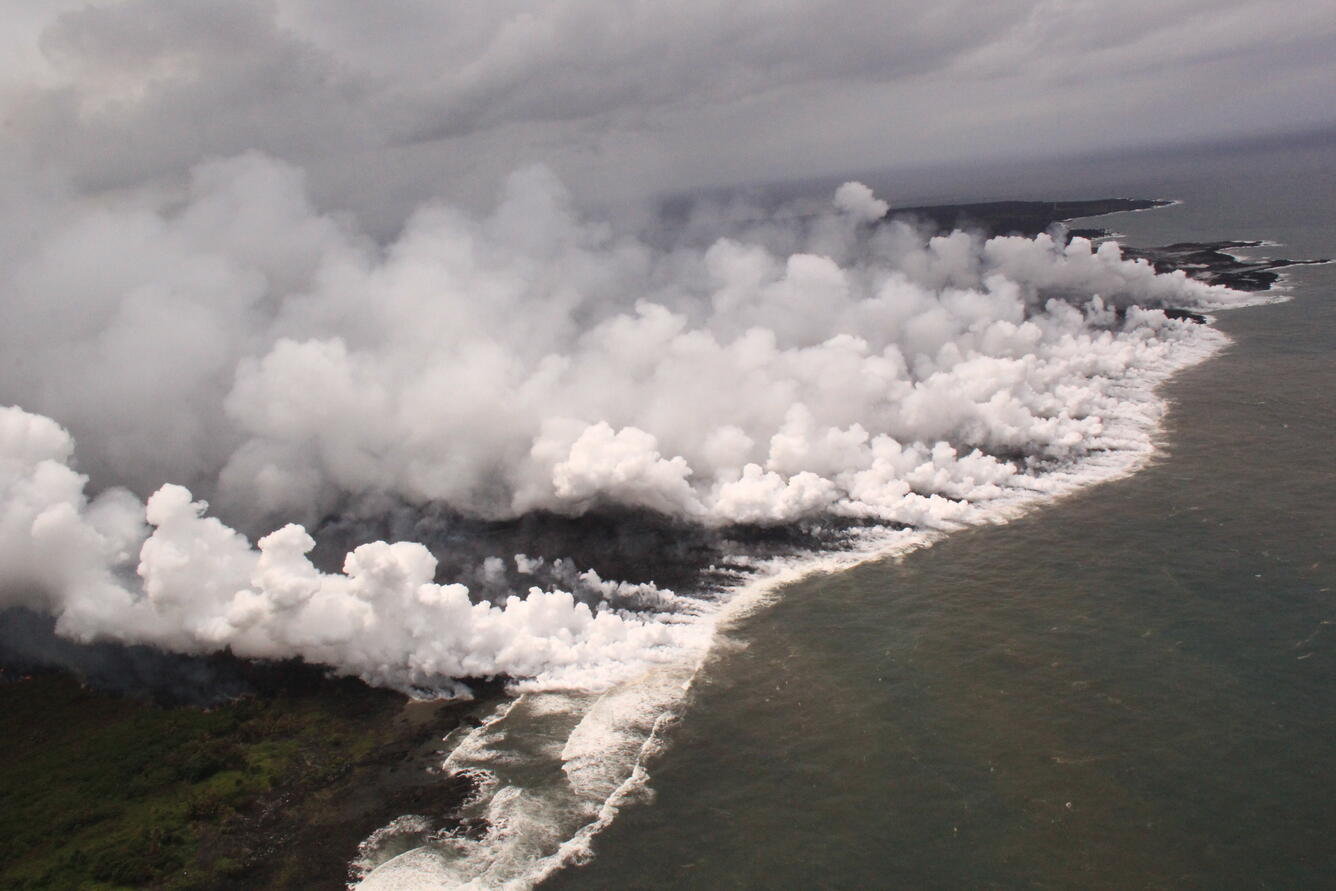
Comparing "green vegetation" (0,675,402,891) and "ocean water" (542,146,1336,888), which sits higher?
"green vegetation" (0,675,402,891)

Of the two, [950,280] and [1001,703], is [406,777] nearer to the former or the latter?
[1001,703]

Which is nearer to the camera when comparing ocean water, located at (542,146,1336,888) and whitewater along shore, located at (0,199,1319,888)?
ocean water, located at (542,146,1336,888)

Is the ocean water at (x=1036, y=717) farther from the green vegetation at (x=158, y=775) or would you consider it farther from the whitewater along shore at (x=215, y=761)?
the green vegetation at (x=158, y=775)

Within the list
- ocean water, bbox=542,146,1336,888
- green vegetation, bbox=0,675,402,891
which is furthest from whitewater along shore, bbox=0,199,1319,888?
ocean water, bbox=542,146,1336,888

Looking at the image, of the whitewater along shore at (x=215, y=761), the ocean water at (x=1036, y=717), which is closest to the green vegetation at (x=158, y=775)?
the whitewater along shore at (x=215, y=761)

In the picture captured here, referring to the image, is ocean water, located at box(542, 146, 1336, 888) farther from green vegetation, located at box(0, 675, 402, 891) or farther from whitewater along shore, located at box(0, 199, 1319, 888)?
green vegetation, located at box(0, 675, 402, 891)

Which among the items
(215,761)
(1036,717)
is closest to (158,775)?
(215,761)

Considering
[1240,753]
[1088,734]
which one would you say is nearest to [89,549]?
[1088,734]
